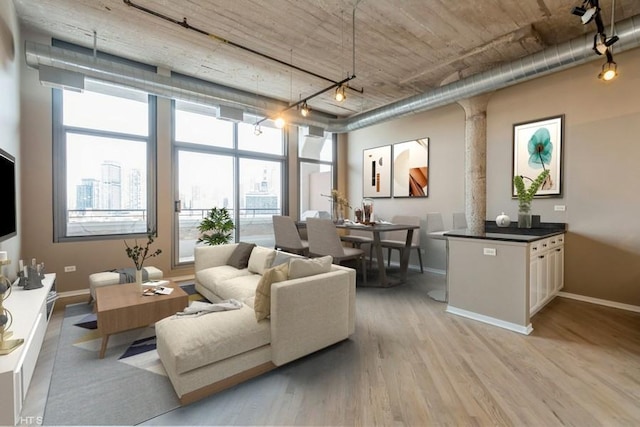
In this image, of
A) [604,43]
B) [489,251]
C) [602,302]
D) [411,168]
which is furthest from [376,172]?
[604,43]

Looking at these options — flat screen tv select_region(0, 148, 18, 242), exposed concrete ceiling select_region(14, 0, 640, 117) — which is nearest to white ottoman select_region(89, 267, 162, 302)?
flat screen tv select_region(0, 148, 18, 242)

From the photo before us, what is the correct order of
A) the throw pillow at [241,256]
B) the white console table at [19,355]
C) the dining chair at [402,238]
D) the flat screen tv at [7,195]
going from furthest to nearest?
1. the dining chair at [402,238]
2. the throw pillow at [241,256]
3. the flat screen tv at [7,195]
4. the white console table at [19,355]

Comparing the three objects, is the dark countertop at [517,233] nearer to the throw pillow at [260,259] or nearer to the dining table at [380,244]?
the dining table at [380,244]

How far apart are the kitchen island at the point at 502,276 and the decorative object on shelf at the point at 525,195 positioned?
5.7 inches

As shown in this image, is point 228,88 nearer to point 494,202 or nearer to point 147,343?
point 147,343

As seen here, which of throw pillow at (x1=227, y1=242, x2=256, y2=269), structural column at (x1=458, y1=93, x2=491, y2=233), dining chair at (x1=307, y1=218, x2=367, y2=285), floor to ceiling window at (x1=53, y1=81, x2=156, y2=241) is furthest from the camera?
structural column at (x1=458, y1=93, x2=491, y2=233)

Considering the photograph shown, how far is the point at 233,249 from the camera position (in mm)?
4230

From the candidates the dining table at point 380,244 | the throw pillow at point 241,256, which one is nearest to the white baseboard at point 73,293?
the throw pillow at point 241,256

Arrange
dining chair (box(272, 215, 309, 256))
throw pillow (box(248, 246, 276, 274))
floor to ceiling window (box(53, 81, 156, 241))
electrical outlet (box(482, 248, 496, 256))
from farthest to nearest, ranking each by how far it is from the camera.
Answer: dining chair (box(272, 215, 309, 256)) < floor to ceiling window (box(53, 81, 156, 241)) < throw pillow (box(248, 246, 276, 274)) < electrical outlet (box(482, 248, 496, 256))

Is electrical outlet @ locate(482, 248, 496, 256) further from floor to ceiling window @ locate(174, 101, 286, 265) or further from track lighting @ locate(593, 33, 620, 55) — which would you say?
floor to ceiling window @ locate(174, 101, 286, 265)

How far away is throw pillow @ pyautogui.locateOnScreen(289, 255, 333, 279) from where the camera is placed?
241 cm

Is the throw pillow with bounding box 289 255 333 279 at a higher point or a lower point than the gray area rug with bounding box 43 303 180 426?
higher

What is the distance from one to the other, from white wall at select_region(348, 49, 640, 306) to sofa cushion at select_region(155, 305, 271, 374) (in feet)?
13.6

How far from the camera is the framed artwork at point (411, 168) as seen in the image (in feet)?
18.4
